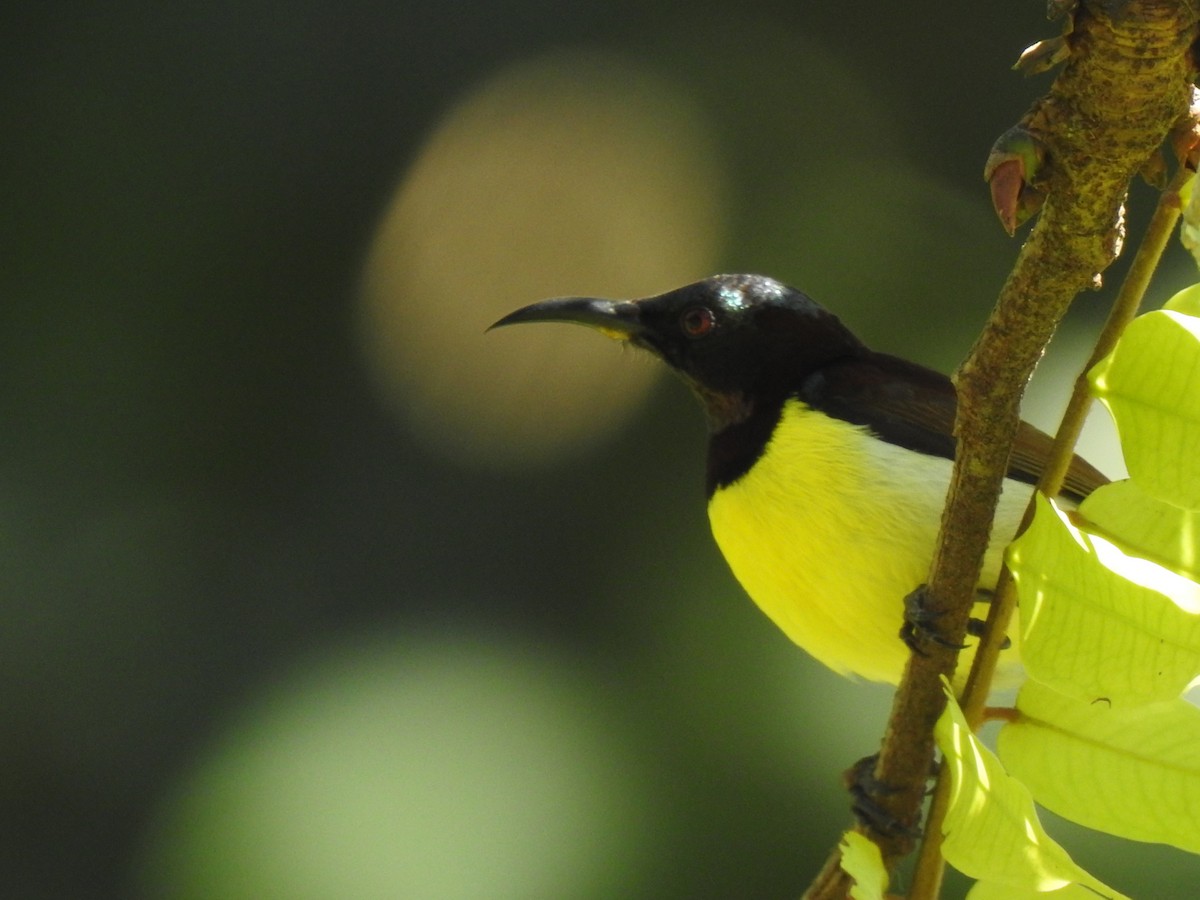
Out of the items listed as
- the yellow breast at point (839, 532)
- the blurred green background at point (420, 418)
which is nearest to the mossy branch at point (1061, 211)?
the yellow breast at point (839, 532)

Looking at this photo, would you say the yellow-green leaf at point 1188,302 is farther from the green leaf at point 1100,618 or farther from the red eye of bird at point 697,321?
the red eye of bird at point 697,321

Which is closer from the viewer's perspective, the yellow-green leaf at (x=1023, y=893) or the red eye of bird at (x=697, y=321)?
the yellow-green leaf at (x=1023, y=893)

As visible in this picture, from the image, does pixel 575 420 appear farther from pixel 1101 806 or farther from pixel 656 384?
pixel 1101 806

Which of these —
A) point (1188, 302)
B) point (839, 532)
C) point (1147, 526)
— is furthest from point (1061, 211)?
point (839, 532)

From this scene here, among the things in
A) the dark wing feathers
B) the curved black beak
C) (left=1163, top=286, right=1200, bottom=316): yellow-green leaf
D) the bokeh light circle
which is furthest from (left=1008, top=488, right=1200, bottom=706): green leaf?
the bokeh light circle

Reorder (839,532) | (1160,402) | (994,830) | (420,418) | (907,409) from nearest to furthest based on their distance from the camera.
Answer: (1160,402) < (994,830) < (839,532) < (907,409) < (420,418)

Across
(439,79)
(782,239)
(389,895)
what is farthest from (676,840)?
(439,79)

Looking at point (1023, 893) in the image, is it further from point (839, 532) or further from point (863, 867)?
point (839, 532)
